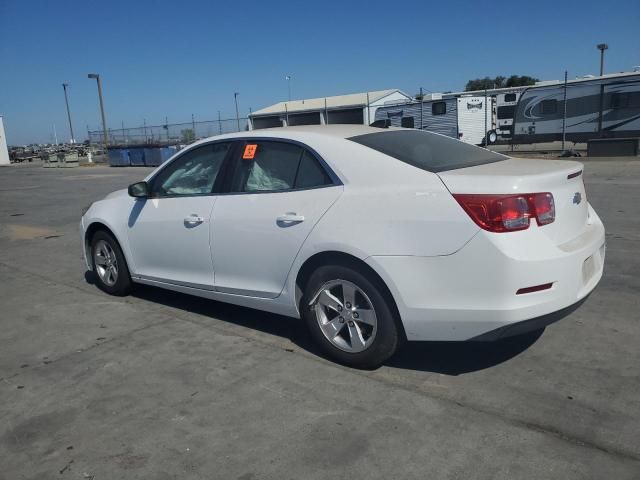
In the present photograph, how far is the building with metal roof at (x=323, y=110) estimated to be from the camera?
4241 cm

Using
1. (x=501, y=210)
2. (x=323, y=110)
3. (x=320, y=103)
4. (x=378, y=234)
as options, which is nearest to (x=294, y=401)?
(x=378, y=234)

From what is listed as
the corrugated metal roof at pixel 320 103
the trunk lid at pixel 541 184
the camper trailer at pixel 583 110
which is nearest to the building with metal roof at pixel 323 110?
the corrugated metal roof at pixel 320 103

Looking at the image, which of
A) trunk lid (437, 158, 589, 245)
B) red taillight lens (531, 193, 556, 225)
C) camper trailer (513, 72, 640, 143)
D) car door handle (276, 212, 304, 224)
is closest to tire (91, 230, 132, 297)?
car door handle (276, 212, 304, 224)

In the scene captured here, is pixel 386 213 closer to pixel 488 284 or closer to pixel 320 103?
pixel 488 284

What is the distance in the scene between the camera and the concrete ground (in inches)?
Result: 106

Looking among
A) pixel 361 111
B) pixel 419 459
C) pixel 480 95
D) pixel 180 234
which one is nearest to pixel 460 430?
pixel 419 459

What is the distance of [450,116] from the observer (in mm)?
27031

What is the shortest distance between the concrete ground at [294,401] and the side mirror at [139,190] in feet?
3.52

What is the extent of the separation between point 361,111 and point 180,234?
38802 millimetres

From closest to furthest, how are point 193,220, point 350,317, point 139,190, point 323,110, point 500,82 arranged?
point 350,317 → point 193,220 → point 139,190 → point 323,110 → point 500,82

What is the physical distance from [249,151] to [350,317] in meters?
1.54

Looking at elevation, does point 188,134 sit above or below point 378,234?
above

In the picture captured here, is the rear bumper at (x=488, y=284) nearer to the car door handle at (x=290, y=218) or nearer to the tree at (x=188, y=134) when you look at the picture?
the car door handle at (x=290, y=218)

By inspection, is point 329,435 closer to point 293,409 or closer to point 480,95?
point 293,409
